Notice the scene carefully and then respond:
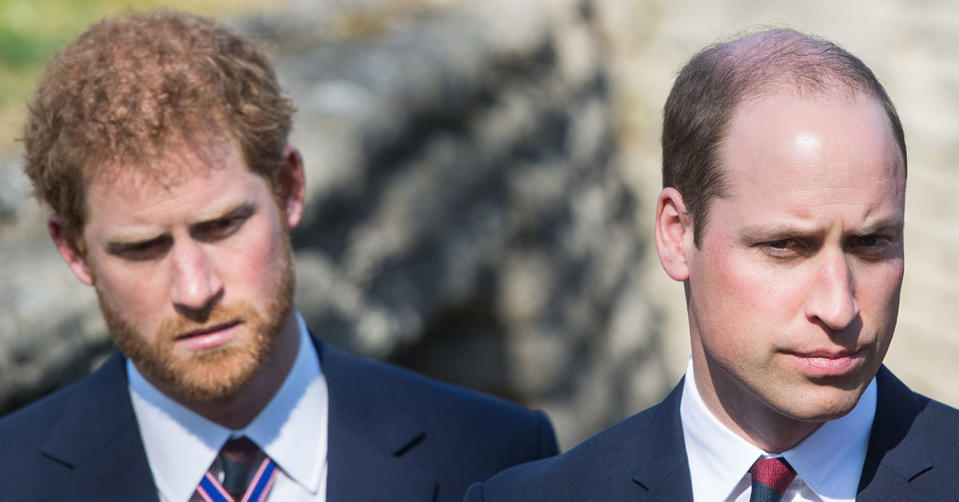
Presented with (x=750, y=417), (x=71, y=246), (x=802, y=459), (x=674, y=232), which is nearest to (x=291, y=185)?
(x=71, y=246)

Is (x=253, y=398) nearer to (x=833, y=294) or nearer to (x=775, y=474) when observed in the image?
(x=775, y=474)

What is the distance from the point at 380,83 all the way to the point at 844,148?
3.44 meters

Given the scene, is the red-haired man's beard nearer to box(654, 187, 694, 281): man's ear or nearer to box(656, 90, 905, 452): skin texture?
box(654, 187, 694, 281): man's ear

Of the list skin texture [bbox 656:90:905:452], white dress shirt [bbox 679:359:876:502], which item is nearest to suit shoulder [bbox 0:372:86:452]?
white dress shirt [bbox 679:359:876:502]

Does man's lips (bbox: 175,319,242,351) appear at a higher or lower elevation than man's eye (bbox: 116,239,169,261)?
lower

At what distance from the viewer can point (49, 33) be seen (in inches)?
227

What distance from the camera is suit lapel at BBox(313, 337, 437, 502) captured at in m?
2.97

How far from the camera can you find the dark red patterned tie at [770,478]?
7.15 ft

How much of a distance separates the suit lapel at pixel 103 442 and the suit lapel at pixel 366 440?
44 cm

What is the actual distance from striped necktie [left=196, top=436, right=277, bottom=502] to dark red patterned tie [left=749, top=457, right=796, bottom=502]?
3.85 ft

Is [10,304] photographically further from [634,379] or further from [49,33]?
[634,379]

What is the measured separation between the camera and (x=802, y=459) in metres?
2.21

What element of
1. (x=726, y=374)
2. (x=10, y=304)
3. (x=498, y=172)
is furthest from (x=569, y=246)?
(x=726, y=374)

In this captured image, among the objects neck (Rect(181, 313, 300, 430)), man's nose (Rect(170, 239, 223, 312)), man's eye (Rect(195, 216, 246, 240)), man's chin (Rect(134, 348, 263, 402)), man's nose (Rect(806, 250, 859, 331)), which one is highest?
man's nose (Rect(806, 250, 859, 331))
